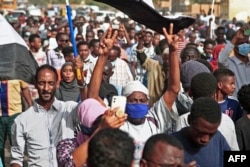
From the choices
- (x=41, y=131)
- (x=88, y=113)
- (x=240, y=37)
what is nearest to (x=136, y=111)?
(x=88, y=113)

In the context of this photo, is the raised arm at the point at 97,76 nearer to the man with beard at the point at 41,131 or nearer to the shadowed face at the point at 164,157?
the man with beard at the point at 41,131

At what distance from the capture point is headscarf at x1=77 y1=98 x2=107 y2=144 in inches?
161

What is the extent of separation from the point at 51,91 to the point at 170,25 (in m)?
1.07

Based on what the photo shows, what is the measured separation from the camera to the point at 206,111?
420 centimetres

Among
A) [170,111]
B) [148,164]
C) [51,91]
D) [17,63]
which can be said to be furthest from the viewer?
[17,63]

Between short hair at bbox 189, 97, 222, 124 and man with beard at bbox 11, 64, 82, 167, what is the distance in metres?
1.22

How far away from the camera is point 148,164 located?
132 inches

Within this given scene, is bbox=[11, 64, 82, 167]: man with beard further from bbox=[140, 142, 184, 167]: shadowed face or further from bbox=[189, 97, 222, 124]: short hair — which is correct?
bbox=[140, 142, 184, 167]: shadowed face


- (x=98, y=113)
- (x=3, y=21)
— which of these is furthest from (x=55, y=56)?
(x=98, y=113)

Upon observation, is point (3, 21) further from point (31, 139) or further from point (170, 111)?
point (170, 111)

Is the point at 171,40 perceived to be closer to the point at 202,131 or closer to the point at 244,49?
the point at 202,131

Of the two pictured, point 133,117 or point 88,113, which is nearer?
point 88,113

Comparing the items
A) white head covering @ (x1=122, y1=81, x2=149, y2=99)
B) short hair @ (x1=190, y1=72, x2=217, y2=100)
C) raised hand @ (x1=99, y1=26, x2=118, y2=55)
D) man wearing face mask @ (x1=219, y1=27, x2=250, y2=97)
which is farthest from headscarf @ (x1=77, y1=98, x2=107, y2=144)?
man wearing face mask @ (x1=219, y1=27, x2=250, y2=97)

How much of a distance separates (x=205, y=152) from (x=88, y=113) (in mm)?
755
